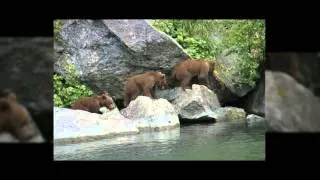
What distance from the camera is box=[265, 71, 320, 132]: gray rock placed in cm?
535

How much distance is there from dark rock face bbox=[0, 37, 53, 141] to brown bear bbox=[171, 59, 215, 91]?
1432 mm

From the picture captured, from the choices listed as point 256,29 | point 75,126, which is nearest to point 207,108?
point 256,29

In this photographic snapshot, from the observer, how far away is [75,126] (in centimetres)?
568

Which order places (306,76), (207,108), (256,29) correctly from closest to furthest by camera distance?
(306,76) < (256,29) < (207,108)

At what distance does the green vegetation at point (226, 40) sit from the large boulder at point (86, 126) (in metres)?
1.04

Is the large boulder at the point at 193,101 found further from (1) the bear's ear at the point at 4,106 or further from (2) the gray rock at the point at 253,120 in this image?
(1) the bear's ear at the point at 4,106

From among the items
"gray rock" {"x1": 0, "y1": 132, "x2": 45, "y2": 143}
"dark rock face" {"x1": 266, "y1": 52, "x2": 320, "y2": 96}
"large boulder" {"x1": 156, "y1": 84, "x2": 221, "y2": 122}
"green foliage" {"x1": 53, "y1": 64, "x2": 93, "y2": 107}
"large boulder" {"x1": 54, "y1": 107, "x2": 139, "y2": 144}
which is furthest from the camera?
"large boulder" {"x1": 156, "y1": 84, "x2": 221, "y2": 122}

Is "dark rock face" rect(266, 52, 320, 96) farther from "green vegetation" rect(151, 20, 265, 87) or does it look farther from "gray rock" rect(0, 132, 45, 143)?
"gray rock" rect(0, 132, 45, 143)

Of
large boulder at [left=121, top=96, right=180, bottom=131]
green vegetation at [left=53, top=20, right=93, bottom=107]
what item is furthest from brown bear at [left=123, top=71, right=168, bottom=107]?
green vegetation at [left=53, top=20, right=93, bottom=107]

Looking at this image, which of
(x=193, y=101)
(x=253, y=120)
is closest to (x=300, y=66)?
(x=253, y=120)

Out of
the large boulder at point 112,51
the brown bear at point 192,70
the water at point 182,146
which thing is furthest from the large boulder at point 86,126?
the brown bear at point 192,70

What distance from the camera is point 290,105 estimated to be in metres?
5.39
